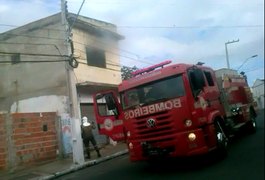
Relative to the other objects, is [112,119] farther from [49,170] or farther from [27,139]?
[27,139]

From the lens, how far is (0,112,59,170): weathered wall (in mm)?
15163

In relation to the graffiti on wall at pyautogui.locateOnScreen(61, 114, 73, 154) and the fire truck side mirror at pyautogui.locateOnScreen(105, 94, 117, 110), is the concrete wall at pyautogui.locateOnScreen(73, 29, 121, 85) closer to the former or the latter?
the graffiti on wall at pyautogui.locateOnScreen(61, 114, 73, 154)

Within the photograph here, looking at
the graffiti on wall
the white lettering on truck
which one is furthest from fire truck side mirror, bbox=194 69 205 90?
the graffiti on wall

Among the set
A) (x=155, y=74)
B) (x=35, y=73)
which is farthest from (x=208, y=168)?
(x=35, y=73)

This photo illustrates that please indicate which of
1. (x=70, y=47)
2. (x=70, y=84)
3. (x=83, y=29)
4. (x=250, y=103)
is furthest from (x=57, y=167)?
(x=83, y=29)

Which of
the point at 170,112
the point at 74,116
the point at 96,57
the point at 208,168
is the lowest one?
the point at 208,168

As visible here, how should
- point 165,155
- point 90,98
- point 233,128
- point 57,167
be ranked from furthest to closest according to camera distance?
point 90,98 < point 57,167 < point 233,128 < point 165,155

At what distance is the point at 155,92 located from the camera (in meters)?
9.95

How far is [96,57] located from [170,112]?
14.1 meters

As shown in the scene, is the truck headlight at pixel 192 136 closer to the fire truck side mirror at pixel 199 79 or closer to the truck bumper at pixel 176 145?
the truck bumper at pixel 176 145

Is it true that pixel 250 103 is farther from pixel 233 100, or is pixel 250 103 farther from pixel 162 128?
pixel 162 128

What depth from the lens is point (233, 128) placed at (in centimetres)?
1263

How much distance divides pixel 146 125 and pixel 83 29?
13.4 m

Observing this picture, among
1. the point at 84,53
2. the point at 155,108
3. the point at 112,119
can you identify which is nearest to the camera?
the point at 155,108
